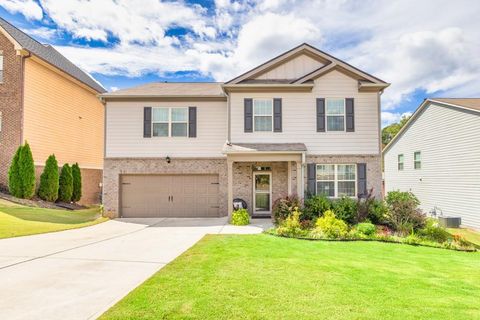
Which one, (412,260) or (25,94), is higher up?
(25,94)

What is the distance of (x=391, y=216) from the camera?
39.0 feet

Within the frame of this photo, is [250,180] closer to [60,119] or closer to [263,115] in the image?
[263,115]

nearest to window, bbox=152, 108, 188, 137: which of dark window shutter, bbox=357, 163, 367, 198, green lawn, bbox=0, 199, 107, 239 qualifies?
green lawn, bbox=0, 199, 107, 239

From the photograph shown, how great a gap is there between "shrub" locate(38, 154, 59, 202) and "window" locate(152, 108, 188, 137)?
23.4ft

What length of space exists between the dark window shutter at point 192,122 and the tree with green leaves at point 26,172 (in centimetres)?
861

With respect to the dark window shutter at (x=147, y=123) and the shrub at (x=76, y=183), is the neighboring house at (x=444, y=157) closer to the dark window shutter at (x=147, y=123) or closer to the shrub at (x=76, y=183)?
the dark window shutter at (x=147, y=123)

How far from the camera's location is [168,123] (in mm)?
15195

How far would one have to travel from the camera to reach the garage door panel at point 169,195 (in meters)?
15.2

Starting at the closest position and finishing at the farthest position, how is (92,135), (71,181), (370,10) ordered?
1. (370,10)
2. (71,181)
3. (92,135)

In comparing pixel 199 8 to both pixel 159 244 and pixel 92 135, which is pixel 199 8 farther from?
pixel 92 135

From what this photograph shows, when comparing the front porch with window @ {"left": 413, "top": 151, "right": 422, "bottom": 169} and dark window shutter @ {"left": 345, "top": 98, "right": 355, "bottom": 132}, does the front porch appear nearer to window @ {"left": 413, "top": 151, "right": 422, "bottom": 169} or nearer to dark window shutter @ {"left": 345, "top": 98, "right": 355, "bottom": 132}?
dark window shutter @ {"left": 345, "top": 98, "right": 355, "bottom": 132}

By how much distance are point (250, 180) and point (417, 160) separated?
12.1 m

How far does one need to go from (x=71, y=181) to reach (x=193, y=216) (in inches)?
350

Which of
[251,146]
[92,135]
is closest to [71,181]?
[92,135]
